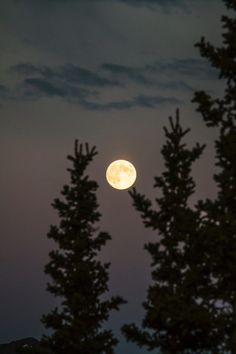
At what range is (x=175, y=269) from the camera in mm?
34312

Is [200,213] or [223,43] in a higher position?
[223,43]

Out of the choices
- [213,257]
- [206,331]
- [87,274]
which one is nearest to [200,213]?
[213,257]

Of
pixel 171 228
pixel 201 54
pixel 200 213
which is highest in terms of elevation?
pixel 201 54

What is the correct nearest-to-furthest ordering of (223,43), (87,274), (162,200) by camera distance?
(223,43)
(162,200)
(87,274)

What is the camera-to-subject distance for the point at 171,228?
115ft

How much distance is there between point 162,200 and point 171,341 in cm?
645

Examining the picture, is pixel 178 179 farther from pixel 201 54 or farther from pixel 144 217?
pixel 201 54

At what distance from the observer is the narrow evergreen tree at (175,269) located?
29.7 m

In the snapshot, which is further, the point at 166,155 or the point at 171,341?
the point at 166,155

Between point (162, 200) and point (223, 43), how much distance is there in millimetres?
8497

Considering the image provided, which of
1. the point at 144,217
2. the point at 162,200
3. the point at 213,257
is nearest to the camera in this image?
the point at 213,257

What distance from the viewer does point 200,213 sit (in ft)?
96.6

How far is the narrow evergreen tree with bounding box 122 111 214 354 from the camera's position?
1168 inches

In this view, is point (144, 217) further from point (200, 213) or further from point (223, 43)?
point (223, 43)
